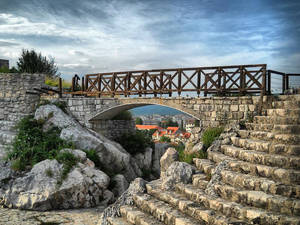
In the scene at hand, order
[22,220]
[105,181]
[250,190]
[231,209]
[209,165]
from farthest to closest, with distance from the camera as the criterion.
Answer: [105,181], [22,220], [209,165], [250,190], [231,209]

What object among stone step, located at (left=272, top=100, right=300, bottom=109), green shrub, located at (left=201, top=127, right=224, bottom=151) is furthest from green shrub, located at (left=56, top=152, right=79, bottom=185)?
stone step, located at (left=272, top=100, right=300, bottom=109)

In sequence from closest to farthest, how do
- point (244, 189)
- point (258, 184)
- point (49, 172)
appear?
point (258, 184) < point (244, 189) < point (49, 172)

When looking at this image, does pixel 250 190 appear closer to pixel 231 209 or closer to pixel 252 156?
pixel 231 209

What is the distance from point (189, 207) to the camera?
4461 mm

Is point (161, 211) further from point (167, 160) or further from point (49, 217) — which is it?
point (49, 217)

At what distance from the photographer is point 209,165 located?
19.0 feet

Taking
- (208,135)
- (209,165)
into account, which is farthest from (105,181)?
(209,165)

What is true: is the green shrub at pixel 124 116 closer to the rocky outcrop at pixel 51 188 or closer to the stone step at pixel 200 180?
the rocky outcrop at pixel 51 188

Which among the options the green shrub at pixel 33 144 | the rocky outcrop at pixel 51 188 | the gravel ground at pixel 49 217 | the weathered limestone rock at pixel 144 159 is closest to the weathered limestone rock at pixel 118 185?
the rocky outcrop at pixel 51 188

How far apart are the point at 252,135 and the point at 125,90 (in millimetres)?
6903

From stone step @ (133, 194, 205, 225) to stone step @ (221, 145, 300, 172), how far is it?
161cm

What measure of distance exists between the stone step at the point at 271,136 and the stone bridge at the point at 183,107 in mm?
1714

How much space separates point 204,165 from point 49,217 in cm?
476

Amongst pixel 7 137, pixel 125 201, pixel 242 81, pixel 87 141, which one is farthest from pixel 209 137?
pixel 7 137
